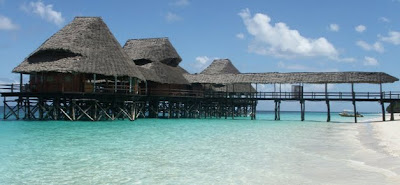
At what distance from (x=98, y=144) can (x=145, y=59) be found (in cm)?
2512

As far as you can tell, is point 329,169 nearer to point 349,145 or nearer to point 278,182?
point 278,182

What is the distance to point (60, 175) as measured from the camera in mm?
9523

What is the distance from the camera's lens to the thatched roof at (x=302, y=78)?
32.1m

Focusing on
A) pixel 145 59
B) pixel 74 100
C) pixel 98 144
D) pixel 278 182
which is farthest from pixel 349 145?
pixel 145 59

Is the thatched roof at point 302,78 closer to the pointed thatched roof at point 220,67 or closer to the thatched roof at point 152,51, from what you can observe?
the thatched roof at point 152,51

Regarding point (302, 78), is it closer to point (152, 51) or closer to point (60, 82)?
point (152, 51)

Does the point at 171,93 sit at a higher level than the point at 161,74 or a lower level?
lower

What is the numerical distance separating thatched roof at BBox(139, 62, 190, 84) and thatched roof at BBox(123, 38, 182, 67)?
58.6 inches

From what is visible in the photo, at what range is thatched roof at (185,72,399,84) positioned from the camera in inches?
1262

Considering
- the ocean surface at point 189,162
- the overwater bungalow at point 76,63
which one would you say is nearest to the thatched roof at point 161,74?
the overwater bungalow at point 76,63

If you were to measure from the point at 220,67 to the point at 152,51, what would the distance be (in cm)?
1215

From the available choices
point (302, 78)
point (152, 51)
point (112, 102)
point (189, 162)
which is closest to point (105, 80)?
point (112, 102)

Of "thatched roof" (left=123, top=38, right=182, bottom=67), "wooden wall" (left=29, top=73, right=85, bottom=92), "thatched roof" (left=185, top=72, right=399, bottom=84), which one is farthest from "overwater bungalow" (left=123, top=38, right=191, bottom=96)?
"wooden wall" (left=29, top=73, right=85, bottom=92)

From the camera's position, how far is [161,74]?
37125 millimetres
